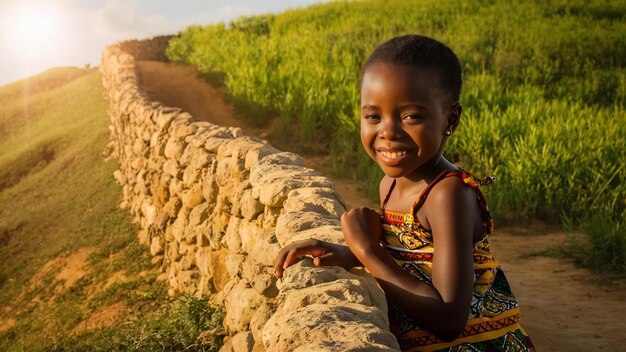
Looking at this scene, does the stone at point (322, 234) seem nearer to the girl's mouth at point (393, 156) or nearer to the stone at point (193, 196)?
the girl's mouth at point (393, 156)

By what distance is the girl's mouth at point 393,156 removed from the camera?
1778mm

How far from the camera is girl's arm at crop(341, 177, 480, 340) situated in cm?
163

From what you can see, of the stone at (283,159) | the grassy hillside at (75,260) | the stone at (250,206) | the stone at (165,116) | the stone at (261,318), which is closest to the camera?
the stone at (261,318)

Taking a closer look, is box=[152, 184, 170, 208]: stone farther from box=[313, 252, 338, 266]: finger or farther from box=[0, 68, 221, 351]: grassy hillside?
box=[313, 252, 338, 266]: finger

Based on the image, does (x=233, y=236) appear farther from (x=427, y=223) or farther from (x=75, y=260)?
(x=75, y=260)

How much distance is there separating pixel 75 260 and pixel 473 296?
7060 mm

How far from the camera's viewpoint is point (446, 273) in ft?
5.36

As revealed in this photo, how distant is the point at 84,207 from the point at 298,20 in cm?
1003

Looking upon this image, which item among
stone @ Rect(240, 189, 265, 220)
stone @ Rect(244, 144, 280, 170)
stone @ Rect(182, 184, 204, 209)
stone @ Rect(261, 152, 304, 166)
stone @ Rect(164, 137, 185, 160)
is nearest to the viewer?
stone @ Rect(240, 189, 265, 220)

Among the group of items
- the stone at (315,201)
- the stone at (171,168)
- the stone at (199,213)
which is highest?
the stone at (315,201)

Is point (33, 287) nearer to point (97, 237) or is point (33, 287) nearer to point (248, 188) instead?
point (97, 237)

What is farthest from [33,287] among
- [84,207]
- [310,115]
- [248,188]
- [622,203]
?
[622,203]

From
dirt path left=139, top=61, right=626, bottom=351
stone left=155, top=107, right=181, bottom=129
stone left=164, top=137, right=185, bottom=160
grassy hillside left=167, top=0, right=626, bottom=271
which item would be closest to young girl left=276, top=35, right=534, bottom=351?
dirt path left=139, top=61, right=626, bottom=351

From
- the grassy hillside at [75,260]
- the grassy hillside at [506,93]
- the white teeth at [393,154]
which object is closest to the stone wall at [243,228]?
the grassy hillside at [75,260]
